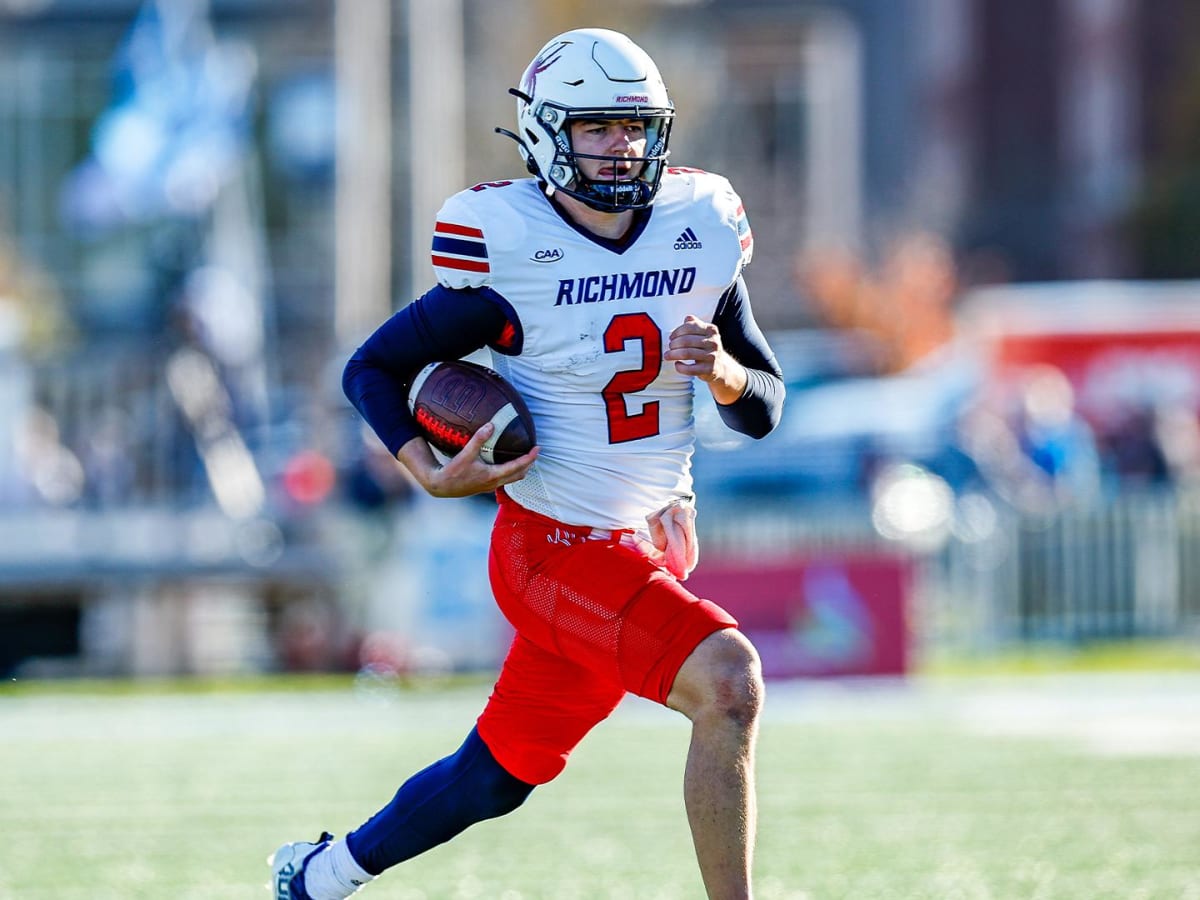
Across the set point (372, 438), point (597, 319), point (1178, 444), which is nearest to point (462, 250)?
point (597, 319)

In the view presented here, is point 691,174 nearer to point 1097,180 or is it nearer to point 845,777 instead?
point 845,777

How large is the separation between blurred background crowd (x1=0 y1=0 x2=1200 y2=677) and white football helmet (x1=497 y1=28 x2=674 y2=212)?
954mm

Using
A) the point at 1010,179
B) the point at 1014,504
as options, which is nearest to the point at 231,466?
the point at 1014,504

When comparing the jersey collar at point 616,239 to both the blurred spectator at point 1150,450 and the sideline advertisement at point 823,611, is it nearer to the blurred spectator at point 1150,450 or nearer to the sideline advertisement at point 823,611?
the sideline advertisement at point 823,611

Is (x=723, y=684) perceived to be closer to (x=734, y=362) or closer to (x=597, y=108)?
(x=734, y=362)

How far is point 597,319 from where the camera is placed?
168 inches

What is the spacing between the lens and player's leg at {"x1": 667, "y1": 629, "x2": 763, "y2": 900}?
3912 mm

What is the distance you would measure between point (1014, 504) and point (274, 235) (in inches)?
778

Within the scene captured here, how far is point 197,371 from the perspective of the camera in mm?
12836

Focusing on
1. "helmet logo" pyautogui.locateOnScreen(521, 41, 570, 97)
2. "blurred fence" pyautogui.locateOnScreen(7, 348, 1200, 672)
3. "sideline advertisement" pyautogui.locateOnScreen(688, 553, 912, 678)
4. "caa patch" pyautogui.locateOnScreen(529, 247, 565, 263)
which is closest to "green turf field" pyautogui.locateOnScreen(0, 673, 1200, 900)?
"sideline advertisement" pyautogui.locateOnScreen(688, 553, 912, 678)

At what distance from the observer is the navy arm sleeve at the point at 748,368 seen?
4438 millimetres

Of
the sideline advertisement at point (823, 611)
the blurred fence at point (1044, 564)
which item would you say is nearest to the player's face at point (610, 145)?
the sideline advertisement at point (823, 611)

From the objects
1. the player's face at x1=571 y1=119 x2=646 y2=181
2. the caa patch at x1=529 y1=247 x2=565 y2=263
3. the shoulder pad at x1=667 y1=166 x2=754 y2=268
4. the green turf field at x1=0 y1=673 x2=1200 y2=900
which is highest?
the player's face at x1=571 y1=119 x2=646 y2=181

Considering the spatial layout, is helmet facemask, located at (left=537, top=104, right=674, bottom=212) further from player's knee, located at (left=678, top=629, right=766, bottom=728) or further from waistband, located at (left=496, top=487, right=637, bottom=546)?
player's knee, located at (left=678, top=629, right=766, bottom=728)
